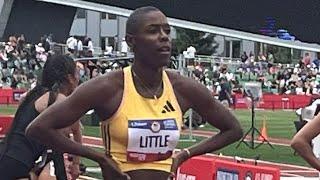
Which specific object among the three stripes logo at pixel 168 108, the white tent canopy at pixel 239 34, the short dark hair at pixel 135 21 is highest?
the short dark hair at pixel 135 21

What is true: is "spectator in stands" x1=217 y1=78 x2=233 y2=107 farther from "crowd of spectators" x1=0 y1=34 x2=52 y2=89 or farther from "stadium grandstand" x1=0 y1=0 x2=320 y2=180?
"crowd of spectators" x1=0 y1=34 x2=52 y2=89

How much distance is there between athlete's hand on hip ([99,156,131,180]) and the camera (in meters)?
4.82

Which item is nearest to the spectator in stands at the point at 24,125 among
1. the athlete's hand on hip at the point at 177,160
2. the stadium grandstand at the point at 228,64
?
the athlete's hand on hip at the point at 177,160

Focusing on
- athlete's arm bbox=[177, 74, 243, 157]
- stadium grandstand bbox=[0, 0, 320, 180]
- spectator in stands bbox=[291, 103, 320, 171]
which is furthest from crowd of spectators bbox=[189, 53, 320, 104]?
athlete's arm bbox=[177, 74, 243, 157]

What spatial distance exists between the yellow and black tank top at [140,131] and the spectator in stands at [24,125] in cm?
232

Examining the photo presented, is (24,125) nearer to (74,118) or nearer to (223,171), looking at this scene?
(74,118)

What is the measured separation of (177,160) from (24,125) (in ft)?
7.49

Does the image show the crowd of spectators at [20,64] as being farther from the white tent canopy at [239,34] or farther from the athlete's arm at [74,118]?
the athlete's arm at [74,118]

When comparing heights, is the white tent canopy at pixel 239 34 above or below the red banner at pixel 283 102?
above

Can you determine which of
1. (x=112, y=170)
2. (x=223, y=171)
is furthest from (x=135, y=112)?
(x=223, y=171)

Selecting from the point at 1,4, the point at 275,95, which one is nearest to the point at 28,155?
the point at 275,95

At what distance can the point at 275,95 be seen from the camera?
4556 centimetres

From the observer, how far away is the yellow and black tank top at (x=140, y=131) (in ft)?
15.8

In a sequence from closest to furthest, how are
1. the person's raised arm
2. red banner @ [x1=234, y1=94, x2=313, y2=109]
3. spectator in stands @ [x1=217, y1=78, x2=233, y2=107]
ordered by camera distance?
the person's raised arm, spectator in stands @ [x1=217, y1=78, x2=233, y2=107], red banner @ [x1=234, y1=94, x2=313, y2=109]
